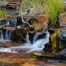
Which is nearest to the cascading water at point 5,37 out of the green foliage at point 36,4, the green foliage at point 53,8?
the green foliage at point 36,4

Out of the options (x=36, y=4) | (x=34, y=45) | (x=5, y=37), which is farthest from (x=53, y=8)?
(x=5, y=37)

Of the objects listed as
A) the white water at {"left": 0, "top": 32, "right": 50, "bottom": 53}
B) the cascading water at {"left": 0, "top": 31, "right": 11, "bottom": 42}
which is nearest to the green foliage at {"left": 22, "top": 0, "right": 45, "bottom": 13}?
the cascading water at {"left": 0, "top": 31, "right": 11, "bottom": 42}

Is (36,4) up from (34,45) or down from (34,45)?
up

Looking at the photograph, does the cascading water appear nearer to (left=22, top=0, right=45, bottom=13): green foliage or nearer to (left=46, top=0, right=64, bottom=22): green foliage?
(left=22, top=0, right=45, bottom=13): green foliage

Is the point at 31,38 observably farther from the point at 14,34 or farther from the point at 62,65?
the point at 62,65

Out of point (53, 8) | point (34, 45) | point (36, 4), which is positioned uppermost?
point (36, 4)

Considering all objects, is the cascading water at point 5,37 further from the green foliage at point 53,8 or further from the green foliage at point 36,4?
the green foliage at point 53,8

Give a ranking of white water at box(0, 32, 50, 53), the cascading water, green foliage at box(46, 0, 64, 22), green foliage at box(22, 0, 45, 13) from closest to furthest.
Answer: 1. white water at box(0, 32, 50, 53)
2. green foliage at box(46, 0, 64, 22)
3. the cascading water
4. green foliage at box(22, 0, 45, 13)

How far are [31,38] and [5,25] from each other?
3107 mm

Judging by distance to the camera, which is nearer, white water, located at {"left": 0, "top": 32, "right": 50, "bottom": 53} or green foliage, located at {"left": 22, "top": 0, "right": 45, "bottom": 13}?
white water, located at {"left": 0, "top": 32, "right": 50, "bottom": 53}

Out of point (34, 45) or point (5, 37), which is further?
point (5, 37)

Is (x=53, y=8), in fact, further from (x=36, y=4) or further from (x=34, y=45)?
(x=36, y=4)

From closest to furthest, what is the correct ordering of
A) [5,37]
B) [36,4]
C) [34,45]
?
[34,45] → [5,37] → [36,4]

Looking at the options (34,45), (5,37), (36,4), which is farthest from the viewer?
(36,4)
